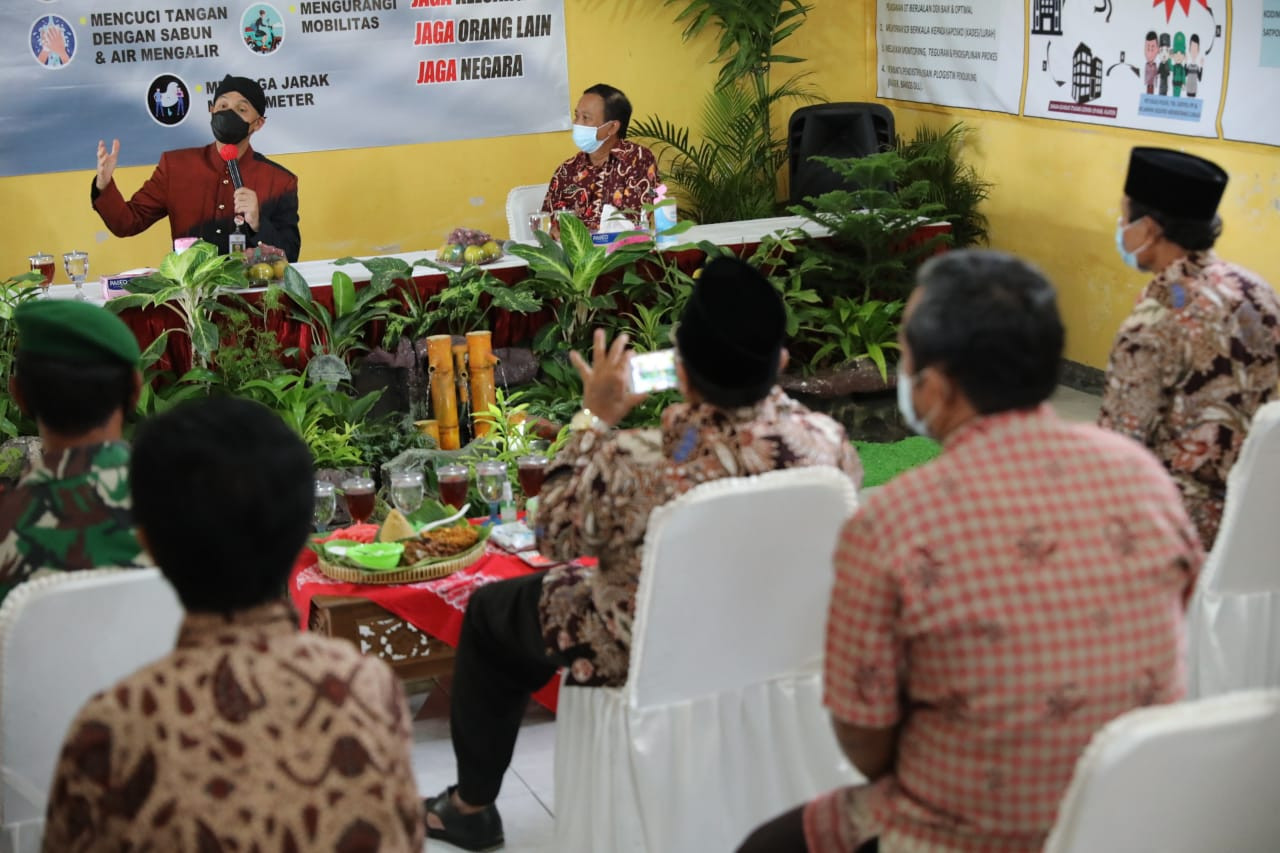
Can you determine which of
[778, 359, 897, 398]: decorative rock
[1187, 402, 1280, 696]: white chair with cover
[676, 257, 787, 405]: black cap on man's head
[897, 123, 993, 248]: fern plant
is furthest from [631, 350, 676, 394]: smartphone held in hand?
[897, 123, 993, 248]: fern plant

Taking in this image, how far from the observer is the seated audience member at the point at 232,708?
4.18ft

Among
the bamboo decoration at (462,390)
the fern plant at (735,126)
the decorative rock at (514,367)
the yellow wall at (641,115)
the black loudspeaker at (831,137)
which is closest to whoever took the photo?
the bamboo decoration at (462,390)

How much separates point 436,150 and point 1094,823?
6.38m

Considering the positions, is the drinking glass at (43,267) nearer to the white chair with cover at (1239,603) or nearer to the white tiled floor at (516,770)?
the white tiled floor at (516,770)

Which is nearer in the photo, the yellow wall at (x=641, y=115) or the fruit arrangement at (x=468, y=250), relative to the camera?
the fruit arrangement at (x=468, y=250)

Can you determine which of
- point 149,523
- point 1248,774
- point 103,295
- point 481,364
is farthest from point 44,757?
point 103,295

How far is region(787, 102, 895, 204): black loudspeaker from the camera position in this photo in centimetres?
706

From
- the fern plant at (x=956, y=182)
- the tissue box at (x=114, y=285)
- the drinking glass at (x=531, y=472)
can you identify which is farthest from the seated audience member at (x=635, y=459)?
the fern plant at (x=956, y=182)

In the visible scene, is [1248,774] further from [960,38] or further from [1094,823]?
[960,38]

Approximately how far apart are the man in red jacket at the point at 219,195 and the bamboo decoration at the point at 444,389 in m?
1.60

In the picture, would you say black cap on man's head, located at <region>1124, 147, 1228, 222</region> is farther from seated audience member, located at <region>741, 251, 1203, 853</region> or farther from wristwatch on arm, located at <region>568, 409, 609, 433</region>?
seated audience member, located at <region>741, 251, 1203, 853</region>

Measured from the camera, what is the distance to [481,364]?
15.3ft

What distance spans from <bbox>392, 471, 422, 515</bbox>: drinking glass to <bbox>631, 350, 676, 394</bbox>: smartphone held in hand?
0.90 metres

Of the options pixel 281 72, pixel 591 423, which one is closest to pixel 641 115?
pixel 281 72
